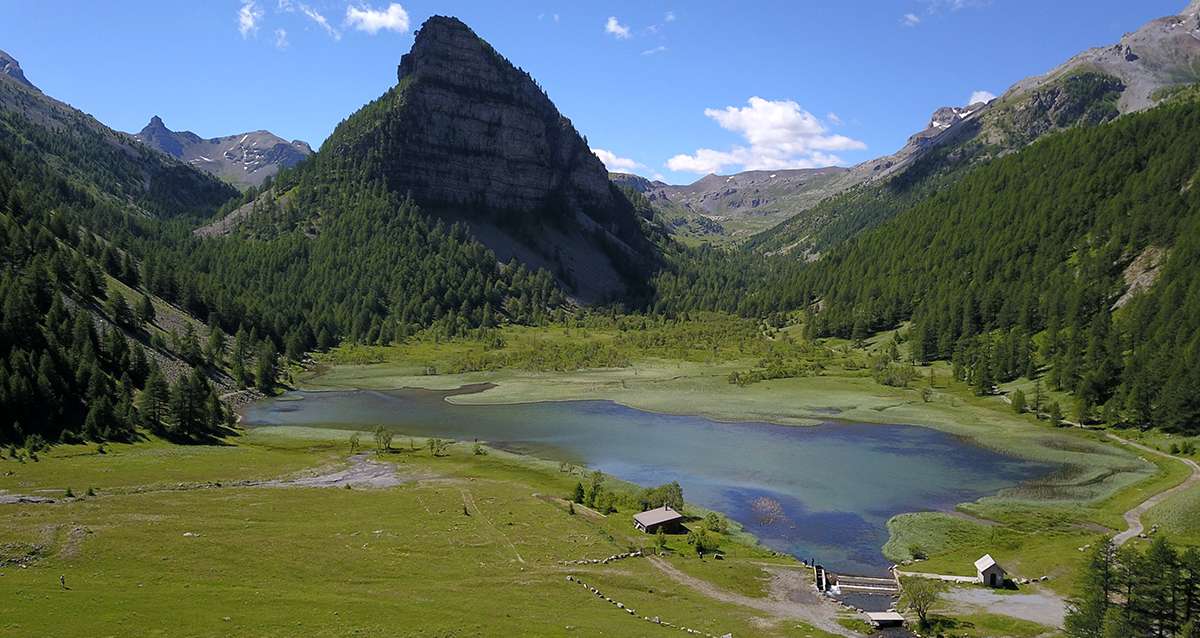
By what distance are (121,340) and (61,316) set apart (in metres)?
8.96

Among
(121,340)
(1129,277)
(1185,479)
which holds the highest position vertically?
(1129,277)

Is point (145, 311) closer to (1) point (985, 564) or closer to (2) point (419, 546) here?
(2) point (419, 546)

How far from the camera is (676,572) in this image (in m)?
60.3

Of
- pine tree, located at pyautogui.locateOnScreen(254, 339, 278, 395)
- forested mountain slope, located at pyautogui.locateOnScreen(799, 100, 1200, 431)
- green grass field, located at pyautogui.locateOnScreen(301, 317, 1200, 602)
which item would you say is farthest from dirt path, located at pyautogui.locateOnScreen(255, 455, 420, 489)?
forested mountain slope, located at pyautogui.locateOnScreen(799, 100, 1200, 431)

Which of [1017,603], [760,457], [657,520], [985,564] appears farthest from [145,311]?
[1017,603]

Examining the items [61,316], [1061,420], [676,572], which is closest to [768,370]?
[1061,420]

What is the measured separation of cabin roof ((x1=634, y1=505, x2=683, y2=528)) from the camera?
70.8 meters

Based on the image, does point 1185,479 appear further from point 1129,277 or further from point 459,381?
point 459,381

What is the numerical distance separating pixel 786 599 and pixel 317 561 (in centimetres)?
3611

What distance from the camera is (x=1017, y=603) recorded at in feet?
176

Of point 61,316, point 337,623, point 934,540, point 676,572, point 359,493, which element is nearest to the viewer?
point 337,623

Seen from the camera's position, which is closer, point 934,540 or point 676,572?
point 676,572

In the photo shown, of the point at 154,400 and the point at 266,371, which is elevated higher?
the point at 154,400

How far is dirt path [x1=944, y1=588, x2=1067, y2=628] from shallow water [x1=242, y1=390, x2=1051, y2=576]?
7930mm
